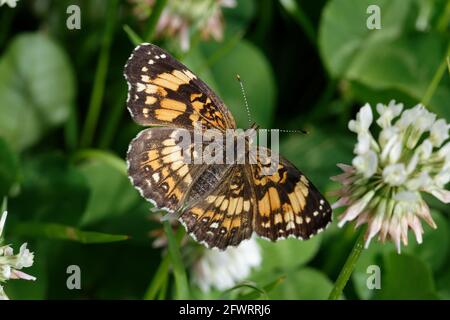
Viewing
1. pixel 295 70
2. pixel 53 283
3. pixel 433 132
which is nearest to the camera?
pixel 433 132

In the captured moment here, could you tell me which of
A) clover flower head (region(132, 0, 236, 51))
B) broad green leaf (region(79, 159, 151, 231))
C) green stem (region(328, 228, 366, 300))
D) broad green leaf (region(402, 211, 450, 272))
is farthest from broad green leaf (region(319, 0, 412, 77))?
green stem (region(328, 228, 366, 300))

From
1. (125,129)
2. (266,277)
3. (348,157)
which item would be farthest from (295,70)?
(266,277)

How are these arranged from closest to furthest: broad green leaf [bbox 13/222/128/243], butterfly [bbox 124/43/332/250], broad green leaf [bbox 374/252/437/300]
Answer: butterfly [bbox 124/43/332/250], broad green leaf [bbox 13/222/128/243], broad green leaf [bbox 374/252/437/300]

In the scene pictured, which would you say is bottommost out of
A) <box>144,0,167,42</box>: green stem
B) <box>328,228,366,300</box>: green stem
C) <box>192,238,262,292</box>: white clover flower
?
<box>328,228,366,300</box>: green stem

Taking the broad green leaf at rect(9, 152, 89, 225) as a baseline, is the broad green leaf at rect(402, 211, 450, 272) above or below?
below

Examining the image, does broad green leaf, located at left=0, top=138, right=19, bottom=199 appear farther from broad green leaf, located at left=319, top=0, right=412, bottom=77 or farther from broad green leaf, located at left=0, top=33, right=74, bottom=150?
broad green leaf, located at left=319, top=0, right=412, bottom=77

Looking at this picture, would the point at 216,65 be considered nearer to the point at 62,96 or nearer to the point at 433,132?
the point at 62,96
